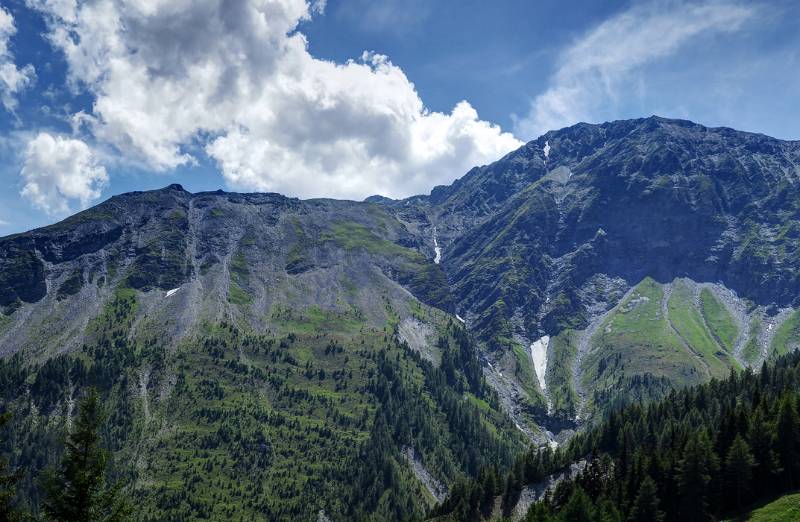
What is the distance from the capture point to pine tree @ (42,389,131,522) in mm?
34844

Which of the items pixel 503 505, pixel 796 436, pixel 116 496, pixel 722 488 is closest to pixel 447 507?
pixel 503 505

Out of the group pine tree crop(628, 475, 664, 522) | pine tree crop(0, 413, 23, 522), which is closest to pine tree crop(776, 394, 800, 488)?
pine tree crop(628, 475, 664, 522)

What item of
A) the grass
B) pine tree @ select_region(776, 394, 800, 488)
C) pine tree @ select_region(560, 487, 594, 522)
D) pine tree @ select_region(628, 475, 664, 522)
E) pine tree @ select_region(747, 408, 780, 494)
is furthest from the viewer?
pine tree @ select_region(628, 475, 664, 522)

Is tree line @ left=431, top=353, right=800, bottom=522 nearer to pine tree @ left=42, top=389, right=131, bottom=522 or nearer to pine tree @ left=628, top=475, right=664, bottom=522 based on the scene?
pine tree @ left=628, top=475, right=664, bottom=522

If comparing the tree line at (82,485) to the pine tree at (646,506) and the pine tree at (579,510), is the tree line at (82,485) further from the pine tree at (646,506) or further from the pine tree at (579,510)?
the pine tree at (646,506)

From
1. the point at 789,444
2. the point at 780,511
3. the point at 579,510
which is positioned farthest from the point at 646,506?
the point at 789,444

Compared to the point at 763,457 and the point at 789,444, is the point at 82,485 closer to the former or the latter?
the point at 763,457

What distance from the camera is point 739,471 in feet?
312

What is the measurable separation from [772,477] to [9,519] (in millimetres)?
106039

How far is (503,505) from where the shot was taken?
16688 cm

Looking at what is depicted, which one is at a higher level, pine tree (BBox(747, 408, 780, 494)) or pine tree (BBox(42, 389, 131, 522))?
pine tree (BBox(42, 389, 131, 522))

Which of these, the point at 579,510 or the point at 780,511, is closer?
the point at 780,511

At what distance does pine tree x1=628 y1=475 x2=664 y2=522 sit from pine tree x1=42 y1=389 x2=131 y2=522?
3474 inches

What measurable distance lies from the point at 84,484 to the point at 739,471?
95.8 metres
